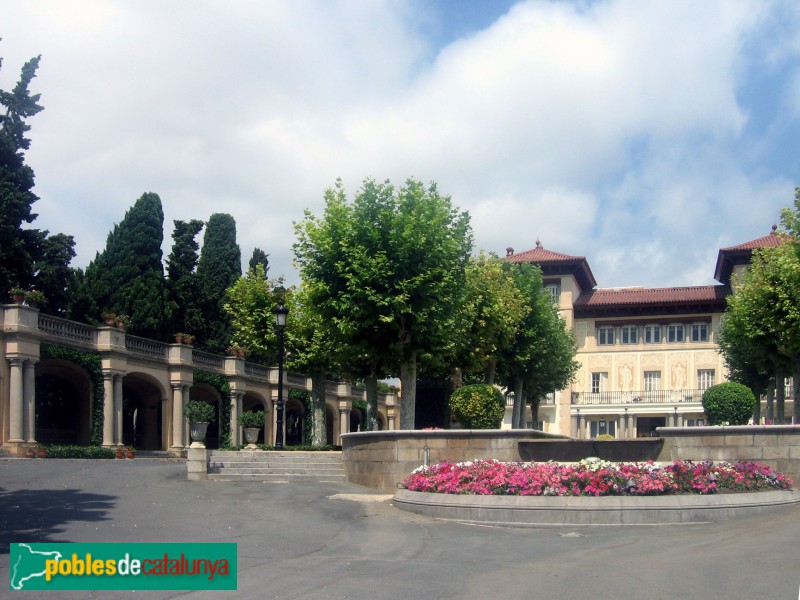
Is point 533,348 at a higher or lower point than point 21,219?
lower

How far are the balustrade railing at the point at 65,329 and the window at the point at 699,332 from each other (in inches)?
1722

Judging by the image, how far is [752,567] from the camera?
37.6 feet

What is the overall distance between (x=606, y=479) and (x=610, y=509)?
0.84 meters

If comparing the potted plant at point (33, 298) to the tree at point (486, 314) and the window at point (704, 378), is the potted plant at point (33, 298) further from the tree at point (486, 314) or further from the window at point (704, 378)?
the window at point (704, 378)

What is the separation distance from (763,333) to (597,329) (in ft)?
115

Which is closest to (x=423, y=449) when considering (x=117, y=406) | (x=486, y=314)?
(x=486, y=314)

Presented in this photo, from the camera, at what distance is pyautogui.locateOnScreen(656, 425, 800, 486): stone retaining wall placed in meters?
20.2

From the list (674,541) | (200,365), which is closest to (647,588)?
(674,541)

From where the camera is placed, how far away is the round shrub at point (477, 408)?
2708 cm

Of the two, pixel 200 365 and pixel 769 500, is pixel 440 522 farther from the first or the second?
pixel 200 365

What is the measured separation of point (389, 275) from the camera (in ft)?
89.6

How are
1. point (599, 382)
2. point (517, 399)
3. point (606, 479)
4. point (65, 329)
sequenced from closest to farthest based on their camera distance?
point (606, 479) → point (65, 329) → point (517, 399) → point (599, 382)

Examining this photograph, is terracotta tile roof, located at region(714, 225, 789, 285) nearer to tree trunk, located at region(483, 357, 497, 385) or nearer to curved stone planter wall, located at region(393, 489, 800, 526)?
tree trunk, located at region(483, 357, 497, 385)

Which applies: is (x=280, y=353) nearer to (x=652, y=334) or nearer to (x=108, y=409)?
(x=108, y=409)
